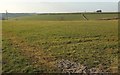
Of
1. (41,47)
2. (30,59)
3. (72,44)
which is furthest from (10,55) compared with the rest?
(72,44)

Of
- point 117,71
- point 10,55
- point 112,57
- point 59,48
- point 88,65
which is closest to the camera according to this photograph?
point 117,71

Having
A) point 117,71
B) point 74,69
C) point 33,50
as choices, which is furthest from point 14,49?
point 117,71

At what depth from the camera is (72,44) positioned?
22594 mm

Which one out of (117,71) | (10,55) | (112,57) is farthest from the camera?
(10,55)

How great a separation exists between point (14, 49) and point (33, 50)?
1.55 m

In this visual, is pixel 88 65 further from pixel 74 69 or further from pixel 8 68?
pixel 8 68

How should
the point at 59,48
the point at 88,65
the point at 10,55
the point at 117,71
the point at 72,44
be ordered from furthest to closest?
1. the point at 72,44
2. the point at 59,48
3. the point at 10,55
4. the point at 88,65
5. the point at 117,71

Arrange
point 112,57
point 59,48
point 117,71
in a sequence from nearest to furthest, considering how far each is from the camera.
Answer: point 117,71
point 112,57
point 59,48

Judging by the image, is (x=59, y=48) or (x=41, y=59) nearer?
(x=41, y=59)

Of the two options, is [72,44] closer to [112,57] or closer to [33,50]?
[33,50]

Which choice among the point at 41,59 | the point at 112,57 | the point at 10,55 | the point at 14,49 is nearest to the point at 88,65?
the point at 112,57

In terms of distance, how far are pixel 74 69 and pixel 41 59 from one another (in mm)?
3212

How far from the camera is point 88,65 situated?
1625cm

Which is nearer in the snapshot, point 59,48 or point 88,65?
point 88,65
